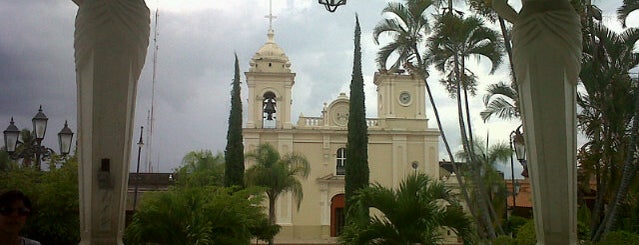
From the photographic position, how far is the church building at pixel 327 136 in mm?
34438

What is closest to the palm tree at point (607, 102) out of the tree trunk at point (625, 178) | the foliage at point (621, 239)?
the tree trunk at point (625, 178)

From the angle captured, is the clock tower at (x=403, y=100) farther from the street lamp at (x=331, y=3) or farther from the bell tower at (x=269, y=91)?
the street lamp at (x=331, y=3)

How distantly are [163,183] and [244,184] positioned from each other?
50.2ft

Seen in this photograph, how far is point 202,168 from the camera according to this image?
31047 mm

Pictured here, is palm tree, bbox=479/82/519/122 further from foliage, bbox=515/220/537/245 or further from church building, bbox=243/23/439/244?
church building, bbox=243/23/439/244

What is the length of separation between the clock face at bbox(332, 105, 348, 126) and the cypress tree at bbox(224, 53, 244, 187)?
7308 mm

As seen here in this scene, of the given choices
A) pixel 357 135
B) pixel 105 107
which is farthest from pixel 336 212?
pixel 105 107

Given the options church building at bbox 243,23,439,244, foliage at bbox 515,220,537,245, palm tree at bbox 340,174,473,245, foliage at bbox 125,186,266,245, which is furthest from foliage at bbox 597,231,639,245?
church building at bbox 243,23,439,244

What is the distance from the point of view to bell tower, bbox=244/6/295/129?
34594 mm

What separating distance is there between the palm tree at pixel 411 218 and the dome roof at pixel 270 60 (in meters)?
Answer: 28.4

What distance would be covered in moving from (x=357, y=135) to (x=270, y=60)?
9.34 m

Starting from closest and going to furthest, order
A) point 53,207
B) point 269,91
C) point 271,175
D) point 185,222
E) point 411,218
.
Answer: point 411,218 → point 185,222 → point 53,207 → point 271,175 → point 269,91

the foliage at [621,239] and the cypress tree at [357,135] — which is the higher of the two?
the cypress tree at [357,135]

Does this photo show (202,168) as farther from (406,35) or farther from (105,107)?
(105,107)
